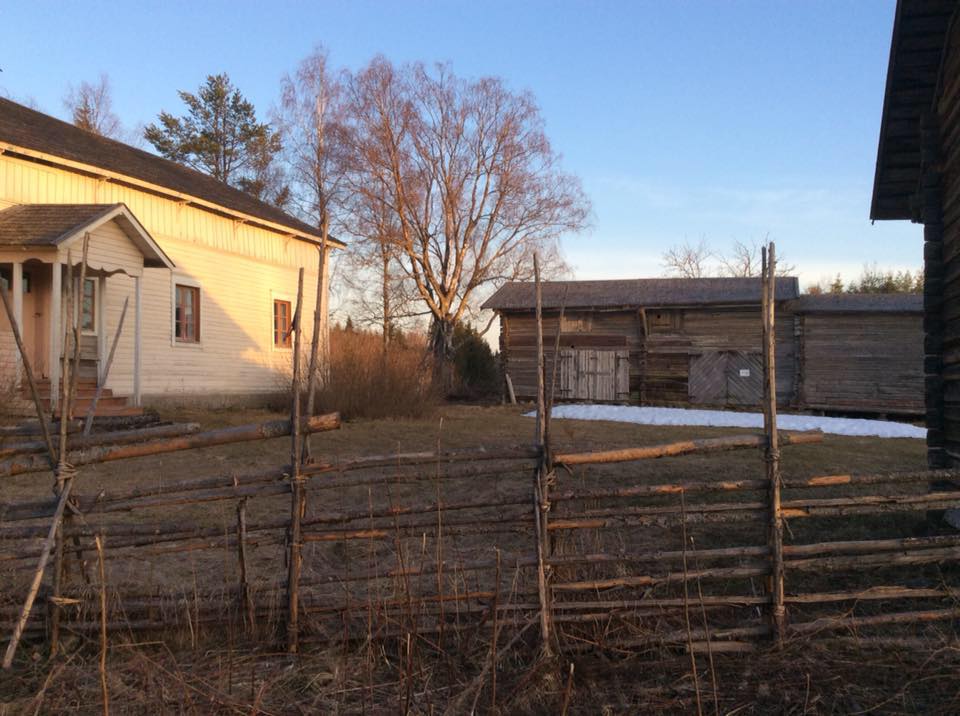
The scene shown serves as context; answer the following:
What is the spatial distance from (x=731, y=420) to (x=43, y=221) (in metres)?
A: 14.4

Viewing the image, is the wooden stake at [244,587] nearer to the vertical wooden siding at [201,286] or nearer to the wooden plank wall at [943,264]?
the wooden plank wall at [943,264]

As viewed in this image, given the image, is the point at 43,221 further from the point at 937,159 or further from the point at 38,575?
the point at 937,159

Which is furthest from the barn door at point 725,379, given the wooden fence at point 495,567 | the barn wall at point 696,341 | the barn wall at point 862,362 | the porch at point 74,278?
the wooden fence at point 495,567

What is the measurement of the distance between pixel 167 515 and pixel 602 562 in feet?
15.4

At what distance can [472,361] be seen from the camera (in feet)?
98.2

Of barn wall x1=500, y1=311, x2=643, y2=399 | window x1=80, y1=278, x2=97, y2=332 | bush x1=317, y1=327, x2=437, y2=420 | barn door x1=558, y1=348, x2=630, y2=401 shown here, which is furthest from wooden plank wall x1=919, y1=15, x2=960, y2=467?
barn door x1=558, y1=348, x2=630, y2=401

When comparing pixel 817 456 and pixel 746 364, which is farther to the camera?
pixel 746 364

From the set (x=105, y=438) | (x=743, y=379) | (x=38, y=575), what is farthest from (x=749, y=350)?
(x=38, y=575)

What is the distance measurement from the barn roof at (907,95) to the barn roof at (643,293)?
12829 millimetres

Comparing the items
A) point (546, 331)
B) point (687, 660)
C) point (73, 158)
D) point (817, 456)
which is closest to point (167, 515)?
point (687, 660)

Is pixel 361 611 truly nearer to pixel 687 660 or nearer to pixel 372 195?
pixel 687 660

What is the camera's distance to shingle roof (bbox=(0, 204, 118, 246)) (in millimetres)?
12336

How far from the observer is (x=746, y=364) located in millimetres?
22031

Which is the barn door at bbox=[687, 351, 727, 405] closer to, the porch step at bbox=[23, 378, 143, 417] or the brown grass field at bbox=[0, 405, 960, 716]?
the porch step at bbox=[23, 378, 143, 417]
